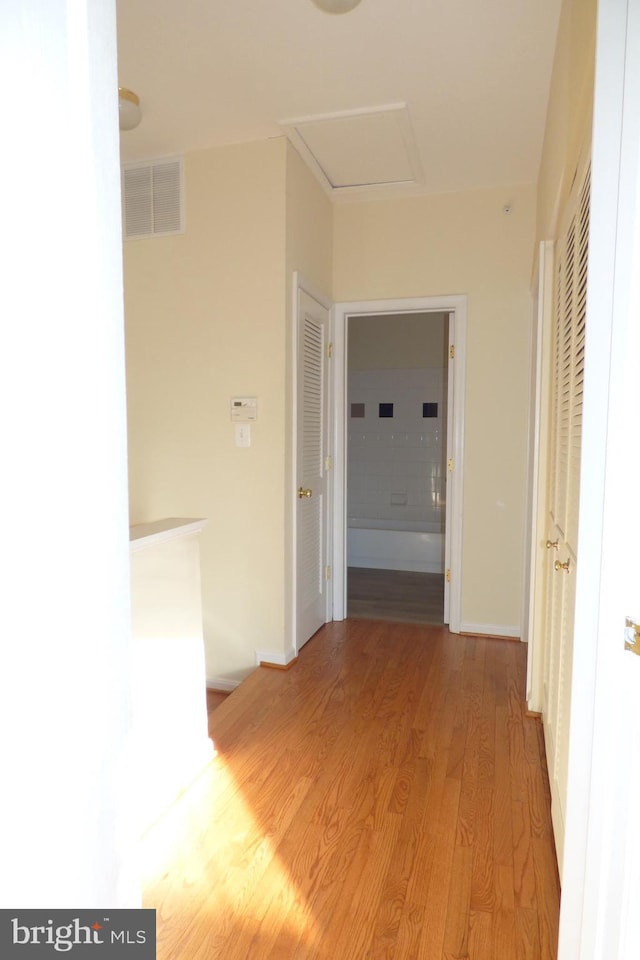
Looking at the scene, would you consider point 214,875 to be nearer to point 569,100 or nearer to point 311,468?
point 311,468

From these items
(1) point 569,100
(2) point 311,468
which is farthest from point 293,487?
(1) point 569,100

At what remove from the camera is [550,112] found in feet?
8.04

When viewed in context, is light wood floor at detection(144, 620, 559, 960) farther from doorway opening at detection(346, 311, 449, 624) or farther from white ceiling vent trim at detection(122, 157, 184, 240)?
doorway opening at detection(346, 311, 449, 624)

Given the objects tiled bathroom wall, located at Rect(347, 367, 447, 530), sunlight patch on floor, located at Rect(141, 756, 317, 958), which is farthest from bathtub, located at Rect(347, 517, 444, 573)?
sunlight patch on floor, located at Rect(141, 756, 317, 958)

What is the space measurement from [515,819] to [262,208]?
286 cm

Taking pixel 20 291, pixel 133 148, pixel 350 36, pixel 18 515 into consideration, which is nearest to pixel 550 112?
pixel 350 36

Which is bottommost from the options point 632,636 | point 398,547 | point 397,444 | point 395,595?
point 395,595

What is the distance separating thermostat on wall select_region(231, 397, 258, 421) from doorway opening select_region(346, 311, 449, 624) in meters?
2.77

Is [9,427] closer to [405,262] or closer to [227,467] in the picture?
[227,467]

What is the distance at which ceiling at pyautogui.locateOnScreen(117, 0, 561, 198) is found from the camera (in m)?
2.03

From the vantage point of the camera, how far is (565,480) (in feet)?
5.82

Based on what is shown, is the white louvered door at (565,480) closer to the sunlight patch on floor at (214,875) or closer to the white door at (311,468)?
the sunlight patch on floor at (214,875)

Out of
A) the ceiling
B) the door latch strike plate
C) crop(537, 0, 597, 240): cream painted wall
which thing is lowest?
the door latch strike plate

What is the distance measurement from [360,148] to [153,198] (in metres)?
1.15
